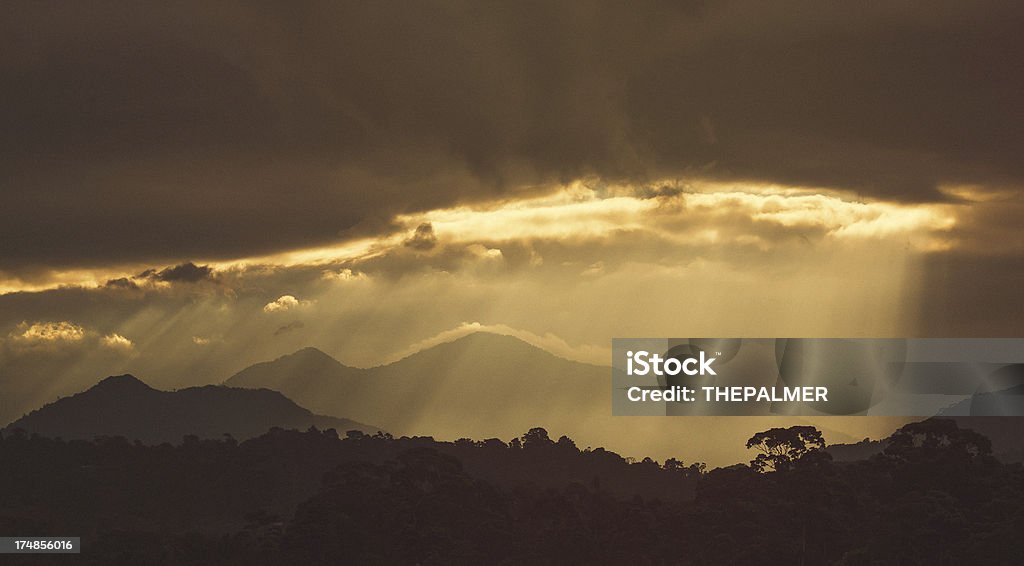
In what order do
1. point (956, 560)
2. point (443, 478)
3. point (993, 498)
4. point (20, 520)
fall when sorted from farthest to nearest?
point (20, 520) < point (443, 478) < point (993, 498) < point (956, 560)

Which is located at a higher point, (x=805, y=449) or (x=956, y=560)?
(x=805, y=449)

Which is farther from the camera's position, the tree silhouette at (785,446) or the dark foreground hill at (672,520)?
the tree silhouette at (785,446)

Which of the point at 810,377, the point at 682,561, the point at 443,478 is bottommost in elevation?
the point at 682,561

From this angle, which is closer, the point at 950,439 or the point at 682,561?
the point at 950,439

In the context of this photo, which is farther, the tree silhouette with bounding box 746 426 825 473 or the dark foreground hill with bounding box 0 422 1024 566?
the tree silhouette with bounding box 746 426 825 473

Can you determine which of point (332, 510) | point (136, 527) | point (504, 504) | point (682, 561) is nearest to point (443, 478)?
point (504, 504)

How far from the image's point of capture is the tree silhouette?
126188mm

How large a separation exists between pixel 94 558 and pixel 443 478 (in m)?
35.3

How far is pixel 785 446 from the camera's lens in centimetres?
12688

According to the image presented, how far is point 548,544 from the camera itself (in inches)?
4906

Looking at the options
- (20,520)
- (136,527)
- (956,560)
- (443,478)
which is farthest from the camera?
(136,527)

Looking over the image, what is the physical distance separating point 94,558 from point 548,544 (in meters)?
44.6

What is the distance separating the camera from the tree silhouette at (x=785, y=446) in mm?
126188

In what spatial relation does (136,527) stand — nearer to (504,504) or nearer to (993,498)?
(504,504)
